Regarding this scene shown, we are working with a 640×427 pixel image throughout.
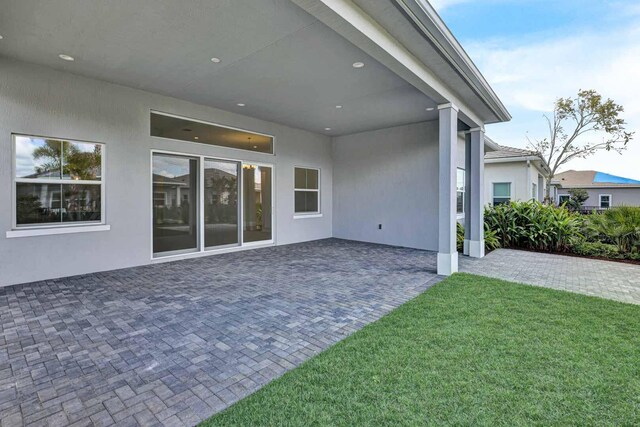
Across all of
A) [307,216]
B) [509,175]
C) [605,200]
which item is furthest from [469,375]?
[605,200]

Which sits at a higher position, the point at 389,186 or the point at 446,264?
the point at 389,186

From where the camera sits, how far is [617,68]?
11508 mm

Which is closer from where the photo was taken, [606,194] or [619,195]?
[619,195]

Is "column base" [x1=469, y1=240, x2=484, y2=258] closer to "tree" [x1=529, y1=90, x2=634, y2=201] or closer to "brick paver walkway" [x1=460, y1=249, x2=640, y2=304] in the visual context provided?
→ "brick paver walkway" [x1=460, y1=249, x2=640, y2=304]

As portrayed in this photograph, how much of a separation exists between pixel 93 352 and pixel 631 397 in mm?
4136

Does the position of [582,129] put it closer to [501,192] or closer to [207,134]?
[501,192]

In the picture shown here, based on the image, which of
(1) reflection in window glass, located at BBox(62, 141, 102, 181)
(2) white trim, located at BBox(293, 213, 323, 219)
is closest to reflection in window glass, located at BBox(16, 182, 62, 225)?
(1) reflection in window glass, located at BBox(62, 141, 102, 181)

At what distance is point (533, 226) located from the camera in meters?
8.03

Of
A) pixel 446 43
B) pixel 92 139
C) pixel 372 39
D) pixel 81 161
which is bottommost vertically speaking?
pixel 81 161

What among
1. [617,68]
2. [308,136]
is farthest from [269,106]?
[617,68]

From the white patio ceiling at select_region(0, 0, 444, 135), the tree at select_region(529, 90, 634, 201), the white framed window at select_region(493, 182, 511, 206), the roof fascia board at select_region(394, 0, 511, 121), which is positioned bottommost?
the white framed window at select_region(493, 182, 511, 206)

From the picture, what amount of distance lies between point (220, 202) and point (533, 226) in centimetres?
807

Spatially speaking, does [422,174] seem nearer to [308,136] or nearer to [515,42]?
[308,136]

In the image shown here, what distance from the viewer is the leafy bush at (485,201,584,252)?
7.66m
